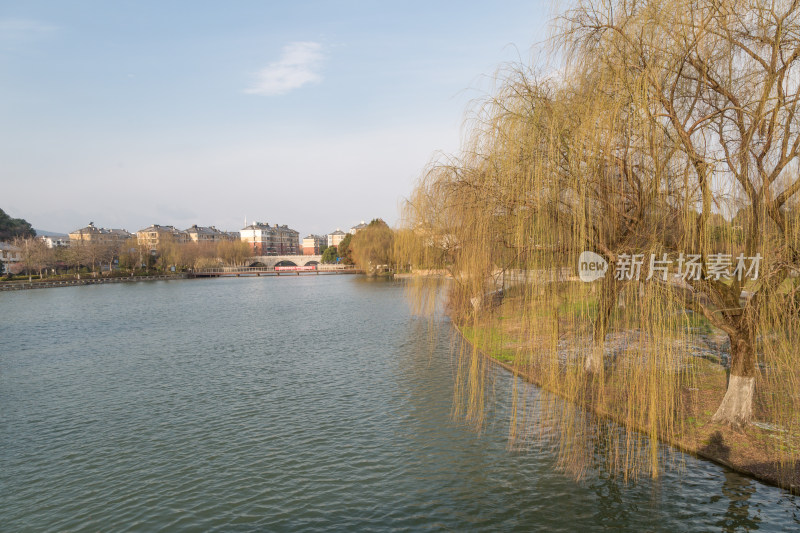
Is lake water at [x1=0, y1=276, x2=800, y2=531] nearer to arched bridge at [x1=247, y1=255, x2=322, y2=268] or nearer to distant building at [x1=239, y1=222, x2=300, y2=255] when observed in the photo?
arched bridge at [x1=247, y1=255, x2=322, y2=268]

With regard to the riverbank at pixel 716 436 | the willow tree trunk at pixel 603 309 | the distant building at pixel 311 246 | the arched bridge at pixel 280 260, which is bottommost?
the riverbank at pixel 716 436

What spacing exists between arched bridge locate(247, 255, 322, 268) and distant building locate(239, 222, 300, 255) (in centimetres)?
1780

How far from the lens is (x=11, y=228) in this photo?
84188mm

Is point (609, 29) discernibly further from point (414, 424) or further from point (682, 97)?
point (414, 424)

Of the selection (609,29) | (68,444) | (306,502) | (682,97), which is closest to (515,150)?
(609,29)

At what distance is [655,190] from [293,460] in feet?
25.0

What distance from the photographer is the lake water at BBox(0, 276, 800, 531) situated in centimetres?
700

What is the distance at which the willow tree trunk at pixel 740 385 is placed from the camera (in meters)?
7.96

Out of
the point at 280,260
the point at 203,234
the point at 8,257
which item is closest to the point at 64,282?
the point at 8,257

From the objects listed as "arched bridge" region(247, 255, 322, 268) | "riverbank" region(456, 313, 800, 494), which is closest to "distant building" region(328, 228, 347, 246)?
"arched bridge" region(247, 255, 322, 268)

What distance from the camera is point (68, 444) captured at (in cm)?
1005

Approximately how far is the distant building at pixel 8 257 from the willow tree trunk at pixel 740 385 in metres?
86.4

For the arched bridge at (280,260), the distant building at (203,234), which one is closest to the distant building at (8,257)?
the arched bridge at (280,260)

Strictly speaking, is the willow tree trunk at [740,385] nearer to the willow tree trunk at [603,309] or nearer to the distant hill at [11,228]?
the willow tree trunk at [603,309]
